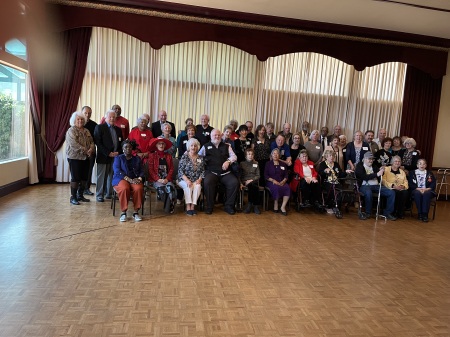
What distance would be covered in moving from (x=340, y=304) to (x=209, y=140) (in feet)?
A: 13.5

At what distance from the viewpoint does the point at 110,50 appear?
7340 millimetres

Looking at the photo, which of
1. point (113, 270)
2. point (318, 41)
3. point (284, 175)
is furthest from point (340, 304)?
point (318, 41)

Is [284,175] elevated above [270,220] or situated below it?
above

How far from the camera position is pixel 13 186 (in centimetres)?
626

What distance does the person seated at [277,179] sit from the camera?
6125 millimetres

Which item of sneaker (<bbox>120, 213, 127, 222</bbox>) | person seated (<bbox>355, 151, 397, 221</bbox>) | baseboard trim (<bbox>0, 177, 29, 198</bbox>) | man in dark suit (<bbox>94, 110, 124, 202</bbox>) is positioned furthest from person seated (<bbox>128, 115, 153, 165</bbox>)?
person seated (<bbox>355, 151, 397, 221</bbox>)

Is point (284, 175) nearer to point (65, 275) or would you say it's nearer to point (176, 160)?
point (176, 160)

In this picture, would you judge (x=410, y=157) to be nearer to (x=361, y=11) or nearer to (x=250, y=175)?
(x=361, y=11)

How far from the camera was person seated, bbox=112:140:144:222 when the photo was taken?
16.8ft

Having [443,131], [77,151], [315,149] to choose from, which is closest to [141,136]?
[77,151]

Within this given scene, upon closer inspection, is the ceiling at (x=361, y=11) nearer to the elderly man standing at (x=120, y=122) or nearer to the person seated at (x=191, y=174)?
the elderly man standing at (x=120, y=122)

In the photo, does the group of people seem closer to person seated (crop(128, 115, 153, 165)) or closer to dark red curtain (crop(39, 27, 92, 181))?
person seated (crop(128, 115, 153, 165))

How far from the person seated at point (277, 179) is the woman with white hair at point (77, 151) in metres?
2.98

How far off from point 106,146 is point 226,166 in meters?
1.99
